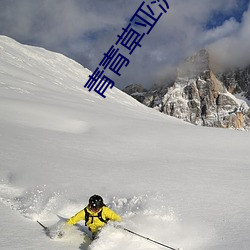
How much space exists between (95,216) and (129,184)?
7.76ft

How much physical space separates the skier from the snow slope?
0.77 feet

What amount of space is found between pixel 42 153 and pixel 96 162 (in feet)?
6.55

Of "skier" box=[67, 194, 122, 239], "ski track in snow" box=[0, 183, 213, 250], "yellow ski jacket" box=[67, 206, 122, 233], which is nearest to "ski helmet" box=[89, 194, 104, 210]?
"skier" box=[67, 194, 122, 239]

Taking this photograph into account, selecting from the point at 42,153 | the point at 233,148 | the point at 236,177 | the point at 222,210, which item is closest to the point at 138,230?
the point at 222,210

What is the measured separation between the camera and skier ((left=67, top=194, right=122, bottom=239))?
580 centimetres

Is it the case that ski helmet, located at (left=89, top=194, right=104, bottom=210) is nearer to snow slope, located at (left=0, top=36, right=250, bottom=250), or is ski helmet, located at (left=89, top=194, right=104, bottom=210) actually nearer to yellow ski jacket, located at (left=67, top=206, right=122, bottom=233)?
yellow ski jacket, located at (left=67, top=206, right=122, bottom=233)

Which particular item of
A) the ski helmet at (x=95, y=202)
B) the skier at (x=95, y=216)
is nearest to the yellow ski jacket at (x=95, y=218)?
the skier at (x=95, y=216)

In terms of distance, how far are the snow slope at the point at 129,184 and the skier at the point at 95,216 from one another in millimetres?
235

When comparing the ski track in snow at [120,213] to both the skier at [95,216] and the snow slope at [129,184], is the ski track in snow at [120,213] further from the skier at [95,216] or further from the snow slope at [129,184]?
the skier at [95,216]

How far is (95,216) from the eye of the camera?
589 centimetres

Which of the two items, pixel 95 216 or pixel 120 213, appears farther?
pixel 120 213

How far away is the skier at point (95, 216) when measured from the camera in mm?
5797

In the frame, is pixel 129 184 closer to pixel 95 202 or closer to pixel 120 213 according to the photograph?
pixel 120 213

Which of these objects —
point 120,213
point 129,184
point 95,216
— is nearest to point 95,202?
point 95,216
